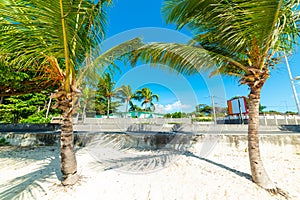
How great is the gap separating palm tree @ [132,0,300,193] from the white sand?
2.28 ft

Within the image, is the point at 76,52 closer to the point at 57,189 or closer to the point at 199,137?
the point at 57,189

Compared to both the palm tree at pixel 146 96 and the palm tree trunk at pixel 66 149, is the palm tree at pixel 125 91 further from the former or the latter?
the palm tree trunk at pixel 66 149

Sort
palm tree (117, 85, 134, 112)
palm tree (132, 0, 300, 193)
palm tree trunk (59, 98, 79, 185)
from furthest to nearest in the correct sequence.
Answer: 1. palm tree (117, 85, 134, 112)
2. palm tree trunk (59, 98, 79, 185)
3. palm tree (132, 0, 300, 193)

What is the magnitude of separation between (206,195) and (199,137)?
3.32 meters

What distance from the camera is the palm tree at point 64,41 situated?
224 cm

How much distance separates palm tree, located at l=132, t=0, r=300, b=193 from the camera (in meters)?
2.55

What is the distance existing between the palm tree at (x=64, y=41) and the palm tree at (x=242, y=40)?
113cm

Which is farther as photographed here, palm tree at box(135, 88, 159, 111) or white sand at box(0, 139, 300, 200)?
palm tree at box(135, 88, 159, 111)

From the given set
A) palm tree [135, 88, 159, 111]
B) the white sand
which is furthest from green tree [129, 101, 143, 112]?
the white sand

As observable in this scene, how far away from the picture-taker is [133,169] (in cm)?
388

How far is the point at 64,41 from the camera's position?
2582mm

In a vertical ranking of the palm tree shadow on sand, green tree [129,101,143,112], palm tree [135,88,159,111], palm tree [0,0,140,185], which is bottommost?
the palm tree shadow on sand

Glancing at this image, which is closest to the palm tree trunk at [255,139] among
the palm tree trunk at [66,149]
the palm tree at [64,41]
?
the palm tree at [64,41]

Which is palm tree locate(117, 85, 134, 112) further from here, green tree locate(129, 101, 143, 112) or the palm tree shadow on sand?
the palm tree shadow on sand
